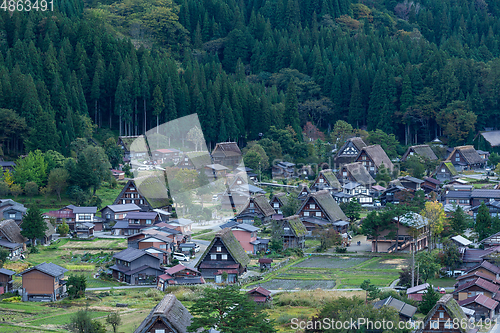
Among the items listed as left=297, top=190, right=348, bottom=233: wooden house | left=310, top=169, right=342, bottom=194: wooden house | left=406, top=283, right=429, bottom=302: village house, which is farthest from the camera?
left=310, top=169, right=342, bottom=194: wooden house

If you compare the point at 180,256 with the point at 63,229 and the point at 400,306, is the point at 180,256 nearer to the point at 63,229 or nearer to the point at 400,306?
the point at 63,229

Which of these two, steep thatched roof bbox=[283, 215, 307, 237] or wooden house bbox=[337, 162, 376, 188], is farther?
wooden house bbox=[337, 162, 376, 188]

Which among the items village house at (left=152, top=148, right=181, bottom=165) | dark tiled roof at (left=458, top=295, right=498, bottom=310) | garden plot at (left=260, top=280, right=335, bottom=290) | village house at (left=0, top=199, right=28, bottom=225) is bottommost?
garden plot at (left=260, top=280, right=335, bottom=290)

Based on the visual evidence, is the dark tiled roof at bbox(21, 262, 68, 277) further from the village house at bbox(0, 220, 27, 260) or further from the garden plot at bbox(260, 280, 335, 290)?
the garden plot at bbox(260, 280, 335, 290)

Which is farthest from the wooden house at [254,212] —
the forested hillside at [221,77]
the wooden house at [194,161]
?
the forested hillside at [221,77]

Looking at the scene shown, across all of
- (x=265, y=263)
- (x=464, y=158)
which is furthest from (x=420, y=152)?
(x=265, y=263)

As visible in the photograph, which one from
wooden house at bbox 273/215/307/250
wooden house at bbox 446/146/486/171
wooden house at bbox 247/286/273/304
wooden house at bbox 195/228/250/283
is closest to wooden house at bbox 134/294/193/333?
wooden house at bbox 247/286/273/304

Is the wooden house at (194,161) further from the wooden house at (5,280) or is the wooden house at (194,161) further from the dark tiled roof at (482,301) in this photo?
the dark tiled roof at (482,301)
